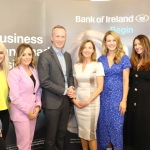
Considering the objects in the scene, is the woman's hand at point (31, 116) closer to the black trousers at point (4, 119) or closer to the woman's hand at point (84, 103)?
the black trousers at point (4, 119)

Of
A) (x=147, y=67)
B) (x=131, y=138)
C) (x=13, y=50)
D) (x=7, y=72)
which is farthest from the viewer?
(x=13, y=50)

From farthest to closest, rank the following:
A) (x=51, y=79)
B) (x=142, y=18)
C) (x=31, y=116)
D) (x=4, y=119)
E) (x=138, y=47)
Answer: (x=142, y=18) → (x=138, y=47) → (x=51, y=79) → (x=31, y=116) → (x=4, y=119)

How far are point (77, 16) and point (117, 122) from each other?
174cm

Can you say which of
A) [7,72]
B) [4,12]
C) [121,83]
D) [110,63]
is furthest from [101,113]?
[4,12]

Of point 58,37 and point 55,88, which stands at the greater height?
point 58,37

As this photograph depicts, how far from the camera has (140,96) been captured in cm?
284

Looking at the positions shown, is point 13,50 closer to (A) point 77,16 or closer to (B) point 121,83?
(A) point 77,16

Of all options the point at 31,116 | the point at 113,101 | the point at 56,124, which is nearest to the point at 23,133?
the point at 31,116

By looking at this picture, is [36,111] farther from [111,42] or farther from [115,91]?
[111,42]

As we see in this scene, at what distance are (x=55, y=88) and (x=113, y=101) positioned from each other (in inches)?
31.7

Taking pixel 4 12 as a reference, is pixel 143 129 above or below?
below

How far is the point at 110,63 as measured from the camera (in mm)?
2889

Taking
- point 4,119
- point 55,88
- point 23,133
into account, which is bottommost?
point 23,133

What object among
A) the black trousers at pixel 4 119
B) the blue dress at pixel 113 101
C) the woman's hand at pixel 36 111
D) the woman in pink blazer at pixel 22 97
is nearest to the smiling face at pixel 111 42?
the blue dress at pixel 113 101
